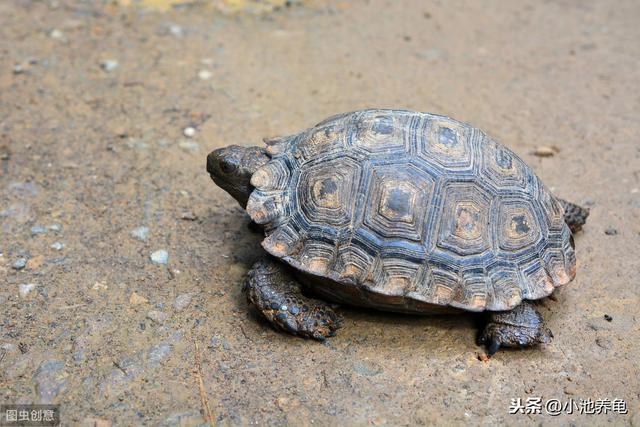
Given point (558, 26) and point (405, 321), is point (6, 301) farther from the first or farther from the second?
→ point (558, 26)

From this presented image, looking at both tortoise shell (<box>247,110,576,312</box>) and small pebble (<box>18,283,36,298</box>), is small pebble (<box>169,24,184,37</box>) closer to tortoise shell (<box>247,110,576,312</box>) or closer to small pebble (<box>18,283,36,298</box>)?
tortoise shell (<box>247,110,576,312</box>)

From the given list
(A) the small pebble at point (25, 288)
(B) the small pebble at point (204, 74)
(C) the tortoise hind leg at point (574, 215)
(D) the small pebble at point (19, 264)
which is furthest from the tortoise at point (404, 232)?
(B) the small pebble at point (204, 74)

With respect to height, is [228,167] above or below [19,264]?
above

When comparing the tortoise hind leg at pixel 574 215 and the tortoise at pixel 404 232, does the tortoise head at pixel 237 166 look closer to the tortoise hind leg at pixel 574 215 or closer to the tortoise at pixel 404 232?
the tortoise at pixel 404 232

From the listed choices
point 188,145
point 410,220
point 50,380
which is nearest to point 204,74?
point 188,145

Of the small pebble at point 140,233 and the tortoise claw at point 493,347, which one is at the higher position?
the tortoise claw at point 493,347

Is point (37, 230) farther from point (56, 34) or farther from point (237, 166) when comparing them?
point (56, 34)

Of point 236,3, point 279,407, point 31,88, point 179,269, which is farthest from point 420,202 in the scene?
point 236,3

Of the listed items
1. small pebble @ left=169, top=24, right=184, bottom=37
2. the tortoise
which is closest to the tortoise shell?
the tortoise
